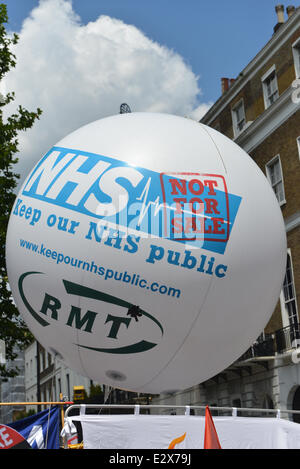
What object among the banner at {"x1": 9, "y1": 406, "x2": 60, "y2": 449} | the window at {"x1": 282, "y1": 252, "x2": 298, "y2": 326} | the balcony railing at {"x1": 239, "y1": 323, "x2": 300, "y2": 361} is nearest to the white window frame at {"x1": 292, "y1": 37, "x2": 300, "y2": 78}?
the window at {"x1": 282, "y1": 252, "x2": 298, "y2": 326}

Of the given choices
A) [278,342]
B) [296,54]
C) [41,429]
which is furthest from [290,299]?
[41,429]

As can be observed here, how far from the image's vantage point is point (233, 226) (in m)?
4.27

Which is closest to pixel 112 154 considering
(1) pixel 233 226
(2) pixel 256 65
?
(1) pixel 233 226

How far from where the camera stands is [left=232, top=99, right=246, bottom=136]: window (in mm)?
27094

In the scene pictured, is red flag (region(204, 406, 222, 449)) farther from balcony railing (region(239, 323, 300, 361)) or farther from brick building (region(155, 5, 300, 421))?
balcony railing (region(239, 323, 300, 361))

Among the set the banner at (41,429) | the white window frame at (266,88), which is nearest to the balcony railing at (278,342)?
the white window frame at (266,88)

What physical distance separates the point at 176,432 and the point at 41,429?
1.30 meters

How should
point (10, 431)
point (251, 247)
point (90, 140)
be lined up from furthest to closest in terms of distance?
1. point (10, 431)
2. point (90, 140)
3. point (251, 247)

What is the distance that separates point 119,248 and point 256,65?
23.1 metres

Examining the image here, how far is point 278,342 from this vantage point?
76.1 feet

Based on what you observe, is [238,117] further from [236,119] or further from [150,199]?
[150,199]

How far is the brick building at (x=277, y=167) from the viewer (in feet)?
73.0

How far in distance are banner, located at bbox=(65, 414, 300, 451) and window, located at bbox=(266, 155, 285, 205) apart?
1754 centimetres
